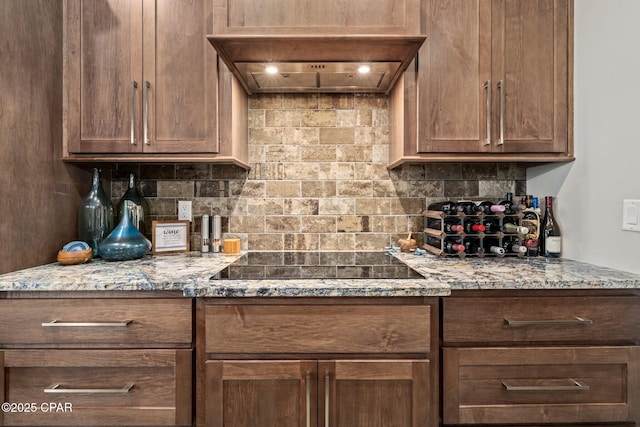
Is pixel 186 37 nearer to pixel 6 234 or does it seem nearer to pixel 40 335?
pixel 6 234

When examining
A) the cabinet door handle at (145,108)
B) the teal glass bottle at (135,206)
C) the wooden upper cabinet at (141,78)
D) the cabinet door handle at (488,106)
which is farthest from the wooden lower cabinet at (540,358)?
the teal glass bottle at (135,206)

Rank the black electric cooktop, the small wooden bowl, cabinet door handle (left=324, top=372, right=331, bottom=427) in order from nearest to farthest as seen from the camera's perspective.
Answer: cabinet door handle (left=324, top=372, right=331, bottom=427)
the black electric cooktop
the small wooden bowl

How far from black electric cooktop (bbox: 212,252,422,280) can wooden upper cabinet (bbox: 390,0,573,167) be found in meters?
0.53

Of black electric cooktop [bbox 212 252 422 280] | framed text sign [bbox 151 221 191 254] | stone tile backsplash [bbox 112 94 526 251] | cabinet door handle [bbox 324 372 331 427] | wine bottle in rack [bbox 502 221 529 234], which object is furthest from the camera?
stone tile backsplash [bbox 112 94 526 251]

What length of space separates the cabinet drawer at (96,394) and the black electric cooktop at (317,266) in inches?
14.5

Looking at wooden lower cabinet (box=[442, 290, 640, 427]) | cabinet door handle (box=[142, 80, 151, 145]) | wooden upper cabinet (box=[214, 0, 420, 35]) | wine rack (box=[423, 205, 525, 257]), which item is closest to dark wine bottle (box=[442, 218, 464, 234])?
wine rack (box=[423, 205, 525, 257])

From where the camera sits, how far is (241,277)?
1263 mm

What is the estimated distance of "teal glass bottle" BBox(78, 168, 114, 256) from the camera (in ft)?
5.46

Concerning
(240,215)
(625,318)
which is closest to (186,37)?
(240,215)

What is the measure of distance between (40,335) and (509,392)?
1642 mm

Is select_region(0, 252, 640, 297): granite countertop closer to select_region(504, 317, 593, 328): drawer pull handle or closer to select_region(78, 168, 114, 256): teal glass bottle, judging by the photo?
A: select_region(504, 317, 593, 328): drawer pull handle

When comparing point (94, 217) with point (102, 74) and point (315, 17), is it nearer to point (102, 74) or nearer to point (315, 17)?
point (102, 74)

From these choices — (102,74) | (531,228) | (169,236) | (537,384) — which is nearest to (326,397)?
(537,384)

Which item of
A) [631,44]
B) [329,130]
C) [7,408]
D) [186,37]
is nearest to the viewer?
[7,408]
